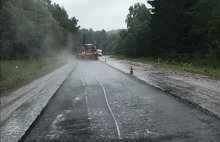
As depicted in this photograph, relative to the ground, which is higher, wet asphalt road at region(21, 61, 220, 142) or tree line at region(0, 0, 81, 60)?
tree line at region(0, 0, 81, 60)

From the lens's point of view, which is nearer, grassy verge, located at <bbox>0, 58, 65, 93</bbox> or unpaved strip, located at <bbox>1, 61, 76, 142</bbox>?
unpaved strip, located at <bbox>1, 61, 76, 142</bbox>

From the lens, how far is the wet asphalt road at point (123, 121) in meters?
8.49

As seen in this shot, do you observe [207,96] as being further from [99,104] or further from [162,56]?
[162,56]

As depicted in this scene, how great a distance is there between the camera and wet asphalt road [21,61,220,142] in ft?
27.9

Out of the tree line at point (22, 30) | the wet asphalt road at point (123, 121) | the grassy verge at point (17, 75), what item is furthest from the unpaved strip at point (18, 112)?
the tree line at point (22, 30)

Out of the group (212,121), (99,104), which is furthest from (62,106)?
(212,121)

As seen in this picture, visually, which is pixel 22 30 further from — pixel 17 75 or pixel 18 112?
pixel 18 112

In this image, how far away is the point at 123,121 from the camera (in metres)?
10.2

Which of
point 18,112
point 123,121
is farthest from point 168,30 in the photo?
point 123,121

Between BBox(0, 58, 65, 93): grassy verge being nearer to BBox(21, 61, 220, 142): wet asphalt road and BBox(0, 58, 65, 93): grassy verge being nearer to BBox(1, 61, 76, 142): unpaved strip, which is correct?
BBox(1, 61, 76, 142): unpaved strip

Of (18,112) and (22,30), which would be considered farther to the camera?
(22,30)

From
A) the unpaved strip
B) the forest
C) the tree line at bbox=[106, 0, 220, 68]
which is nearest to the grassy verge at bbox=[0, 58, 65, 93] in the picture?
the unpaved strip

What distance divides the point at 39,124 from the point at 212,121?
14.6 feet

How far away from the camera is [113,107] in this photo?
12695mm
